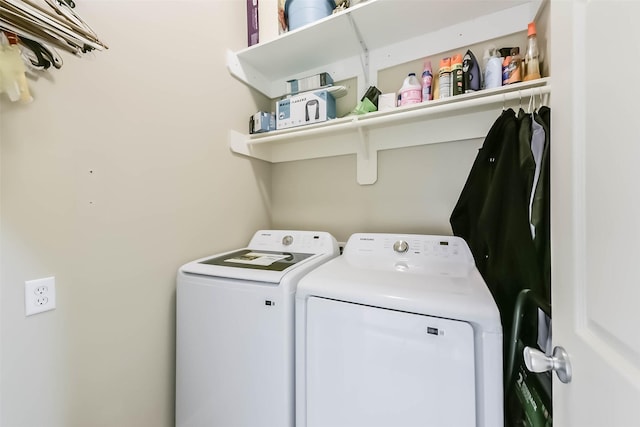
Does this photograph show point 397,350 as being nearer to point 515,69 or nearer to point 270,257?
point 270,257

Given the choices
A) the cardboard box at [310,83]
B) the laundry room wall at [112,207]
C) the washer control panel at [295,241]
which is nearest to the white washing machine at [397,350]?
the washer control panel at [295,241]

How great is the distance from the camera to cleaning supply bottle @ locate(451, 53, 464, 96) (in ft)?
4.15

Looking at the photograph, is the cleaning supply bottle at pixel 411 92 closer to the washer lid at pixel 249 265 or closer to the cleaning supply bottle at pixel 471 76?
the cleaning supply bottle at pixel 471 76

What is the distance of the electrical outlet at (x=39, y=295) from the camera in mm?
850

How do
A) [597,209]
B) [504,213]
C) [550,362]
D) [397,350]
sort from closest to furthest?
[597,209]
[550,362]
[397,350]
[504,213]

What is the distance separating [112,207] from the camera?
1.07m

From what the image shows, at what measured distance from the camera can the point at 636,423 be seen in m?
0.33

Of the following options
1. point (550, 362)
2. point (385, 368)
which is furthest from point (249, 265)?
point (550, 362)

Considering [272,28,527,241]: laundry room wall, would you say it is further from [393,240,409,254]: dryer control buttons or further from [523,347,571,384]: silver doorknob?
[523,347,571,384]: silver doorknob

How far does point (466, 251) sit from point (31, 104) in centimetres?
177

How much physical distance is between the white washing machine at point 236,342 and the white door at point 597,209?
84 centimetres

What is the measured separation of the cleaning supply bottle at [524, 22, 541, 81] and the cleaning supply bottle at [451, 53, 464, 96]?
0.26m

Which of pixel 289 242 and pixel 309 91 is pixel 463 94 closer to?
pixel 309 91

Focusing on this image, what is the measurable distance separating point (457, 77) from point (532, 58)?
0.30 meters
